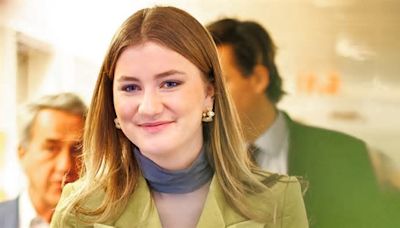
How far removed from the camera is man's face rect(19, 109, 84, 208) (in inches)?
73.4

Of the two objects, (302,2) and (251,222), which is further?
(302,2)

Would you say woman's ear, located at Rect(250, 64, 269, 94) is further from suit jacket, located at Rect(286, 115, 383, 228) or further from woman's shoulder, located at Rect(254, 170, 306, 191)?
woman's shoulder, located at Rect(254, 170, 306, 191)

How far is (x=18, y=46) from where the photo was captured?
1872 mm

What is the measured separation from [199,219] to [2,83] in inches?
33.6

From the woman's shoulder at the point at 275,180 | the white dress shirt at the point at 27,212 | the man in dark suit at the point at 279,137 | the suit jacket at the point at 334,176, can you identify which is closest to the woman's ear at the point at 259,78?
the man in dark suit at the point at 279,137

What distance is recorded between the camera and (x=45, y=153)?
6.14 feet

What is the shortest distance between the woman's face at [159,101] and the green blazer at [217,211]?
99 mm

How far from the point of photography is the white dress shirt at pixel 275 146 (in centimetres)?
185

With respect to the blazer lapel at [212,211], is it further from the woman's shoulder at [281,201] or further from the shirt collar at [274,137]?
the shirt collar at [274,137]

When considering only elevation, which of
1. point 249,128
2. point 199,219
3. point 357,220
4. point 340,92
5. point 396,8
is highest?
point 396,8

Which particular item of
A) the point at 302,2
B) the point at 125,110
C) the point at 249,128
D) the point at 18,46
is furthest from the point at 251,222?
the point at 18,46

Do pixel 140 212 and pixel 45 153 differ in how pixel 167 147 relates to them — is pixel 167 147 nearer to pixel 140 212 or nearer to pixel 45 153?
pixel 140 212

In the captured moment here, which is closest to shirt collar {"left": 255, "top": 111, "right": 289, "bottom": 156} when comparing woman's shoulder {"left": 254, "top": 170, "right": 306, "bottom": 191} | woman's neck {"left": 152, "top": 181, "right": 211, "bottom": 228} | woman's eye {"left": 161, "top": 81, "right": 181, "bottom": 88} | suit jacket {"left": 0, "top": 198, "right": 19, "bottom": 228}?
woman's shoulder {"left": 254, "top": 170, "right": 306, "bottom": 191}

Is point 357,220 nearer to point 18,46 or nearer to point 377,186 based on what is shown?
point 377,186
